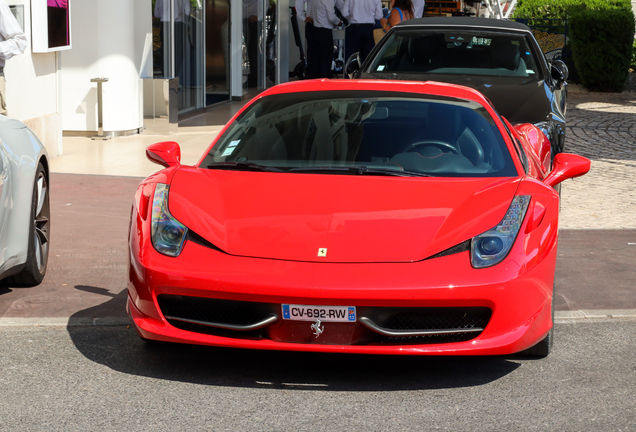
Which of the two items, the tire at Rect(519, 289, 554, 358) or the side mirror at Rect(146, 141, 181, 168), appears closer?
the tire at Rect(519, 289, 554, 358)

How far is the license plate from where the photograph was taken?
142 inches

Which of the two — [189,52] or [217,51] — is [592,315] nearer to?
[189,52]

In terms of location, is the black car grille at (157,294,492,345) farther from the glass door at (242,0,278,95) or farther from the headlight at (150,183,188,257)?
the glass door at (242,0,278,95)

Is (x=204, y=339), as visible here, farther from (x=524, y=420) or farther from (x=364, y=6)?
(x=364, y=6)

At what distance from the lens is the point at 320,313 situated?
3.63m

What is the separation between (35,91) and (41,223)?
4884 mm

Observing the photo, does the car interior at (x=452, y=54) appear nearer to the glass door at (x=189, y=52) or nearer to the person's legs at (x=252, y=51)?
the glass door at (x=189, y=52)

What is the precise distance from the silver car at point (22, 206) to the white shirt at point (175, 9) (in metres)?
8.24

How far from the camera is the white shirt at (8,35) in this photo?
8.41 m

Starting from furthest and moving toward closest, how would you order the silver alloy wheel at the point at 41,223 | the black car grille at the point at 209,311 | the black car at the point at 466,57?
the black car at the point at 466,57 → the silver alloy wheel at the point at 41,223 → the black car grille at the point at 209,311

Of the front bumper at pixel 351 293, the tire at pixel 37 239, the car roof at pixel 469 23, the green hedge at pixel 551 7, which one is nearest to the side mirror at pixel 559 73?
the car roof at pixel 469 23

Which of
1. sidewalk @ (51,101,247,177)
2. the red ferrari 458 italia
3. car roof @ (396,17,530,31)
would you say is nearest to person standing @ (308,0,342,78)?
sidewalk @ (51,101,247,177)

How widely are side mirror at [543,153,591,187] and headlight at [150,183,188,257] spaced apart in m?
1.83

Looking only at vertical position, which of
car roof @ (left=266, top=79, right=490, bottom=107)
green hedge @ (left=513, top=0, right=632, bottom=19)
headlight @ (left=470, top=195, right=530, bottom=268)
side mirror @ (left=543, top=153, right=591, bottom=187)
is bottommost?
headlight @ (left=470, top=195, right=530, bottom=268)
